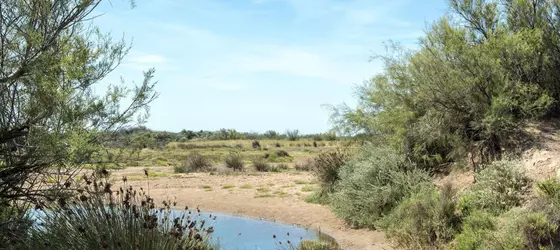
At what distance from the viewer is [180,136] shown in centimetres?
7812

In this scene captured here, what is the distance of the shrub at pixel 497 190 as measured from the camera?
11.1 meters

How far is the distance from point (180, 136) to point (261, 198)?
5934 cm

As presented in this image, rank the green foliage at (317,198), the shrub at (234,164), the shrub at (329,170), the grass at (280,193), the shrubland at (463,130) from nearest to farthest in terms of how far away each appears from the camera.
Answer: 1. the shrubland at (463,130)
2. the green foliage at (317,198)
3. the shrub at (329,170)
4. the grass at (280,193)
5. the shrub at (234,164)

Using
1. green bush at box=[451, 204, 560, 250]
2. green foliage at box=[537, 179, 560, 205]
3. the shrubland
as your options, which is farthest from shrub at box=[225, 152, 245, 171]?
green foliage at box=[537, 179, 560, 205]

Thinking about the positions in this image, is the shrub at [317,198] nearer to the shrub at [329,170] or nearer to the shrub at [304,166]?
the shrub at [329,170]

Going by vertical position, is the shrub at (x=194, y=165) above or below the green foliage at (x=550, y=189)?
above

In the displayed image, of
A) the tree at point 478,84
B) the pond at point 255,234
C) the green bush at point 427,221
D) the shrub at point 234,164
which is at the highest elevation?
the tree at point 478,84

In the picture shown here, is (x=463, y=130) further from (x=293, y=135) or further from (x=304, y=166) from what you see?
(x=293, y=135)

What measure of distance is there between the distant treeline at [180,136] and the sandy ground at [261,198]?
7.55 ft

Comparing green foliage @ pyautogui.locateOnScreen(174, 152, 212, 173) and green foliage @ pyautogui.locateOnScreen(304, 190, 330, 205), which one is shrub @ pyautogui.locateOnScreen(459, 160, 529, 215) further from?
green foliage @ pyautogui.locateOnScreen(174, 152, 212, 173)

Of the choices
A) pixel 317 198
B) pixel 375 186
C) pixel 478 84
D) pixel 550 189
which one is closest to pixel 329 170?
pixel 317 198

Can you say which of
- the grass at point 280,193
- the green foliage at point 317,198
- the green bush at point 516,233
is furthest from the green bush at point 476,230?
the grass at point 280,193

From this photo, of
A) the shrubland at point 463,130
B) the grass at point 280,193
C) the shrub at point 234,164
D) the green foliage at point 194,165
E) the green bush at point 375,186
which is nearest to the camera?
the shrubland at point 463,130

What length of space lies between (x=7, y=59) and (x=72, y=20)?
3.50 feet
